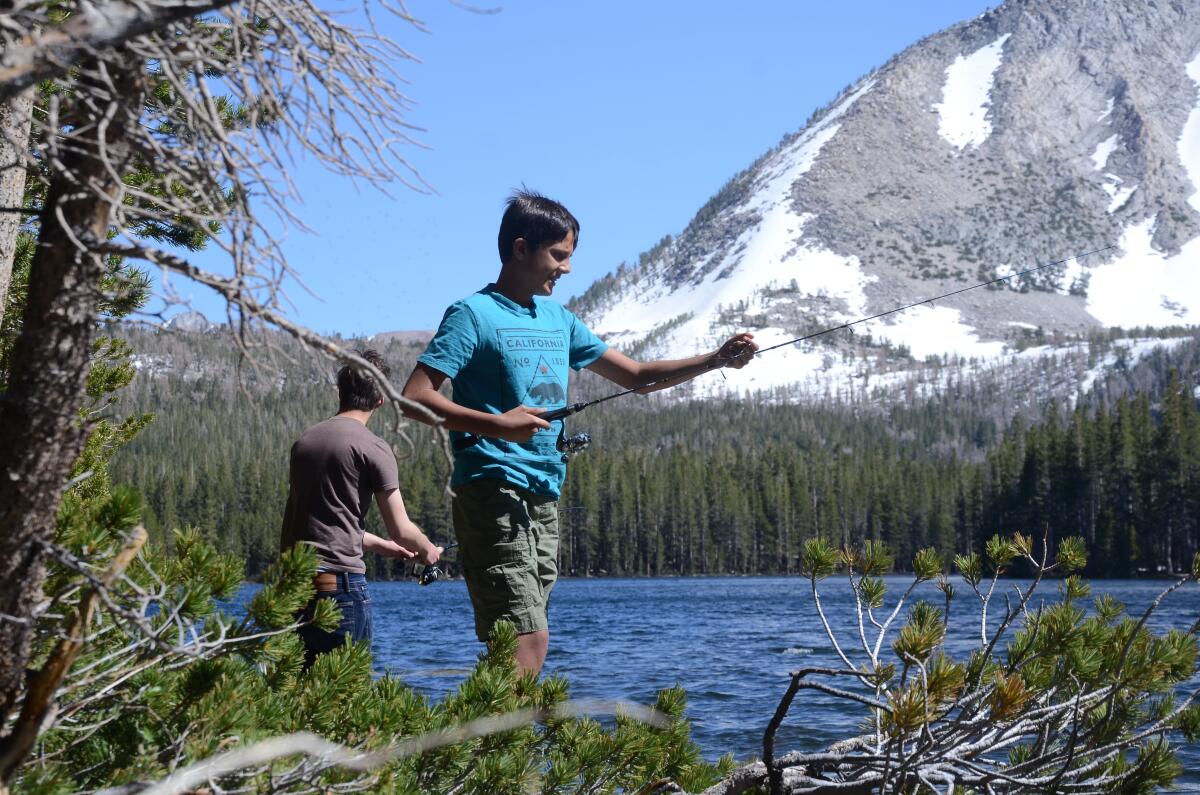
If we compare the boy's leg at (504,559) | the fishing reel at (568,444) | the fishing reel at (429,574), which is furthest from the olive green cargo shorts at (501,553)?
the fishing reel at (429,574)

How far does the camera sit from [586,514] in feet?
312

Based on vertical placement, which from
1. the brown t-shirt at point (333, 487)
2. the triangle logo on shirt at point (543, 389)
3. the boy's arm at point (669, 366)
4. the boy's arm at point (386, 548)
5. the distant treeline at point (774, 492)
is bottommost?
the boy's arm at point (386, 548)

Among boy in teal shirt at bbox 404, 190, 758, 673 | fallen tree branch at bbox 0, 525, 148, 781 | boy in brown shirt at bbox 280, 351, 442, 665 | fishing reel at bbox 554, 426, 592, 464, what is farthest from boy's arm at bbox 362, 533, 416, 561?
fallen tree branch at bbox 0, 525, 148, 781

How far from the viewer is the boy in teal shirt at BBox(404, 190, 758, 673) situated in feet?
13.3

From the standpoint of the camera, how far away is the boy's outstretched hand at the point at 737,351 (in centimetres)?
457

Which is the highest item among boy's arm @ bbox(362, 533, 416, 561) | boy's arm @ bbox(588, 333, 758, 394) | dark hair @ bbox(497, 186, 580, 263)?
dark hair @ bbox(497, 186, 580, 263)

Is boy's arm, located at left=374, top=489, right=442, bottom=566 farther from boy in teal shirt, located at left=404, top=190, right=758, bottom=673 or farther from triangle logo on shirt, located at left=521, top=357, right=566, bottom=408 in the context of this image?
triangle logo on shirt, located at left=521, top=357, right=566, bottom=408

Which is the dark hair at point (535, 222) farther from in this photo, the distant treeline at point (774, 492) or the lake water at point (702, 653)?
the distant treeline at point (774, 492)

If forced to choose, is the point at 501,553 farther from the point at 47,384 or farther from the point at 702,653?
the point at 702,653

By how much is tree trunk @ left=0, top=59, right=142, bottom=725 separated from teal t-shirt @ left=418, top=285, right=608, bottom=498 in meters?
2.18

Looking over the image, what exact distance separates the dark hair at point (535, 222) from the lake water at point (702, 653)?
1.44 metres

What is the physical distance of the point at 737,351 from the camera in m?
4.68

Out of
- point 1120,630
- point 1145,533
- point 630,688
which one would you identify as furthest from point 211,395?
point 1120,630

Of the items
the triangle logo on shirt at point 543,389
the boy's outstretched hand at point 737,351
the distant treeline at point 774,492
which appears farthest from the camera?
the distant treeline at point 774,492
